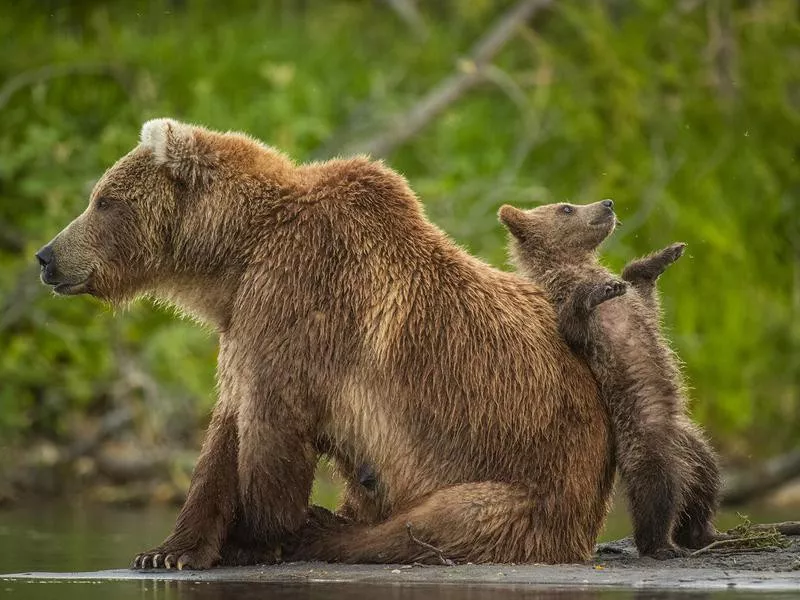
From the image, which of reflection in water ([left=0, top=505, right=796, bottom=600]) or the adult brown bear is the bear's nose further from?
reflection in water ([left=0, top=505, right=796, bottom=600])

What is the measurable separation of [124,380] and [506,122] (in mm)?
5038

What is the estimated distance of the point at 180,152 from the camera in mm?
7547

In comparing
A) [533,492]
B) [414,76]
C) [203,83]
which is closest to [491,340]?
[533,492]

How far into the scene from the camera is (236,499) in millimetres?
7305

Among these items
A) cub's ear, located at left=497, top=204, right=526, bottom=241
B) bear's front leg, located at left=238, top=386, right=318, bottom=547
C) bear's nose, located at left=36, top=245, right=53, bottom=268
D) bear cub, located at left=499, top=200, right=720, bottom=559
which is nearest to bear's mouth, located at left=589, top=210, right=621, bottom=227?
bear cub, located at left=499, top=200, right=720, bottom=559

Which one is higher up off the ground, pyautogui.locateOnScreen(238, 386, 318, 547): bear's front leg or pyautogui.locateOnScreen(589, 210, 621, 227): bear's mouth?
pyautogui.locateOnScreen(589, 210, 621, 227): bear's mouth

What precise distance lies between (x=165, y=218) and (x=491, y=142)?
29.8ft

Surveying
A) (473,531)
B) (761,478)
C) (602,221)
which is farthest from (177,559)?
(761,478)

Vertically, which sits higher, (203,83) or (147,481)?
(203,83)

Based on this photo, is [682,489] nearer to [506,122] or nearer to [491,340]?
[491,340]

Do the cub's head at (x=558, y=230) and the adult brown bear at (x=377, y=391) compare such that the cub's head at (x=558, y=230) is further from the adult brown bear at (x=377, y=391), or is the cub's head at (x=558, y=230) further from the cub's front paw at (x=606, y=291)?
the cub's front paw at (x=606, y=291)

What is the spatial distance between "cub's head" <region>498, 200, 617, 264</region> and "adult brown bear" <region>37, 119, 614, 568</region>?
1.67ft

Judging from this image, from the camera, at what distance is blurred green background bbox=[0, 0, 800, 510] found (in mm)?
14281

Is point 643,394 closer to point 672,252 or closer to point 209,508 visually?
point 672,252
